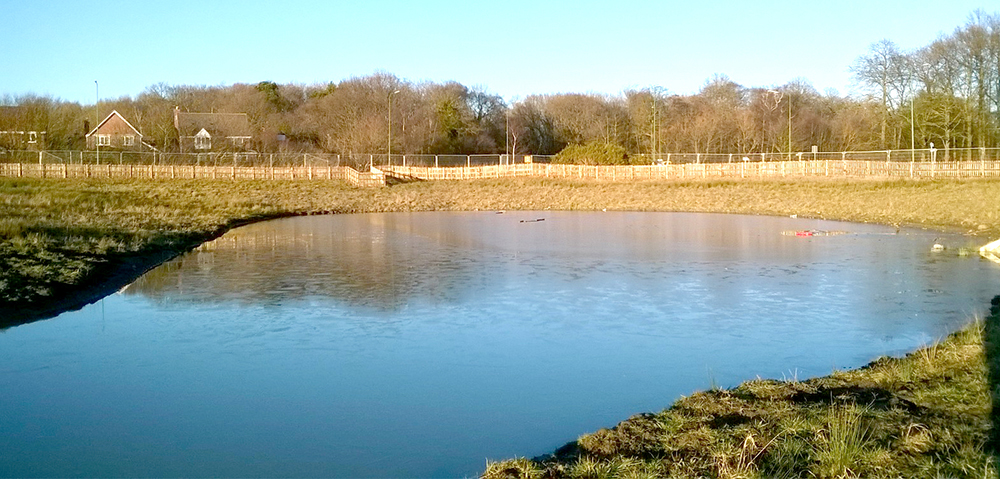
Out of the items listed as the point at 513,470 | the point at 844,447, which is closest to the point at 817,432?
the point at 844,447

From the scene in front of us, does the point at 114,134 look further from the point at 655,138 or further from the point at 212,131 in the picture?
the point at 655,138

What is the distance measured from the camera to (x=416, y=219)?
3378cm

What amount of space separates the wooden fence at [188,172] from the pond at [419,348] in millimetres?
30354

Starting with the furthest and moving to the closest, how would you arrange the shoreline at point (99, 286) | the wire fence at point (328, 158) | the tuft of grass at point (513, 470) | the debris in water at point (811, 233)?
the wire fence at point (328, 158) < the debris in water at point (811, 233) < the shoreline at point (99, 286) < the tuft of grass at point (513, 470)

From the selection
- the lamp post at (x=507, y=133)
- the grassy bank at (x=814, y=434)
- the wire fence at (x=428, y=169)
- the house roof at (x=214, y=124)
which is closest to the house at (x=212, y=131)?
the house roof at (x=214, y=124)

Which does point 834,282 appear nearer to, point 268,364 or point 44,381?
point 268,364

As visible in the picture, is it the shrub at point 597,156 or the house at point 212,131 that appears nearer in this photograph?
the shrub at point 597,156

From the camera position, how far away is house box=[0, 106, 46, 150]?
55906mm

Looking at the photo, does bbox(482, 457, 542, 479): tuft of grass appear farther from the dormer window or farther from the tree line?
the dormer window

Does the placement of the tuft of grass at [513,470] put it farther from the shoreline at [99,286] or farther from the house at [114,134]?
the house at [114,134]

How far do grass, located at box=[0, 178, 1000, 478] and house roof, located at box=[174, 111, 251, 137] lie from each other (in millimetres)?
34757

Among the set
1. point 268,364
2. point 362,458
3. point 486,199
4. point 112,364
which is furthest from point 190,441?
point 486,199

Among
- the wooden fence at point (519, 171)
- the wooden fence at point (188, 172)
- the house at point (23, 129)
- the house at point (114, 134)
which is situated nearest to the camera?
the wooden fence at point (519, 171)

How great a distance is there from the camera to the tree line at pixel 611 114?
5144 cm
